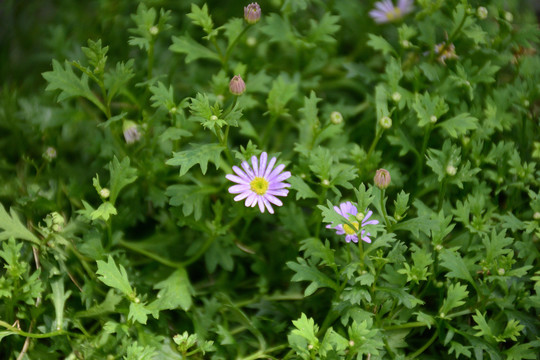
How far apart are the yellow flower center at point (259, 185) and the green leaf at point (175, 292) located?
1.42 ft

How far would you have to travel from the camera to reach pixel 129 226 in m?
2.28

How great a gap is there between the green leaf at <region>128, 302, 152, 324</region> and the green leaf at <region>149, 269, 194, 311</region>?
0.07 meters

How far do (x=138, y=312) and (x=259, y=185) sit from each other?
1.75ft

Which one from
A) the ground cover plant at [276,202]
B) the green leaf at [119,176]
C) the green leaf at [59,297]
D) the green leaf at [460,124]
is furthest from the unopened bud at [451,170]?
the green leaf at [59,297]

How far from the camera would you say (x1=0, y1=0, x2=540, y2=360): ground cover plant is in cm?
182

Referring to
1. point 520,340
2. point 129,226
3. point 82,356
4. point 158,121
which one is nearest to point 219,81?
point 158,121

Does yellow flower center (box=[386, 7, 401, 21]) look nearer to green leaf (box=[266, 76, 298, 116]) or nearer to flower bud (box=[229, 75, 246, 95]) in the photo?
green leaf (box=[266, 76, 298, 116])

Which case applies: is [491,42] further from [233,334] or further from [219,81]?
[233,334]

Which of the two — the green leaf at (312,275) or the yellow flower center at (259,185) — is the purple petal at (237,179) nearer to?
the yellow flower center at (259,185)

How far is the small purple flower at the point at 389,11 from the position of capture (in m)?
2.56

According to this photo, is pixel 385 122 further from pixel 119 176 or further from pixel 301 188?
pixel 119 176

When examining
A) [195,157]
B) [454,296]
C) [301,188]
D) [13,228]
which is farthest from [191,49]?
[454,296]

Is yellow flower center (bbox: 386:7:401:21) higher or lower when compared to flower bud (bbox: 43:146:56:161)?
higher

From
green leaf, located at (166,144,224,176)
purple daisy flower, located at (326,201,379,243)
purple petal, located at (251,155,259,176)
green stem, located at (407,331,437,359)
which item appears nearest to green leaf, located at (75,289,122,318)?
green leaf, located at (166,144,224,176)
